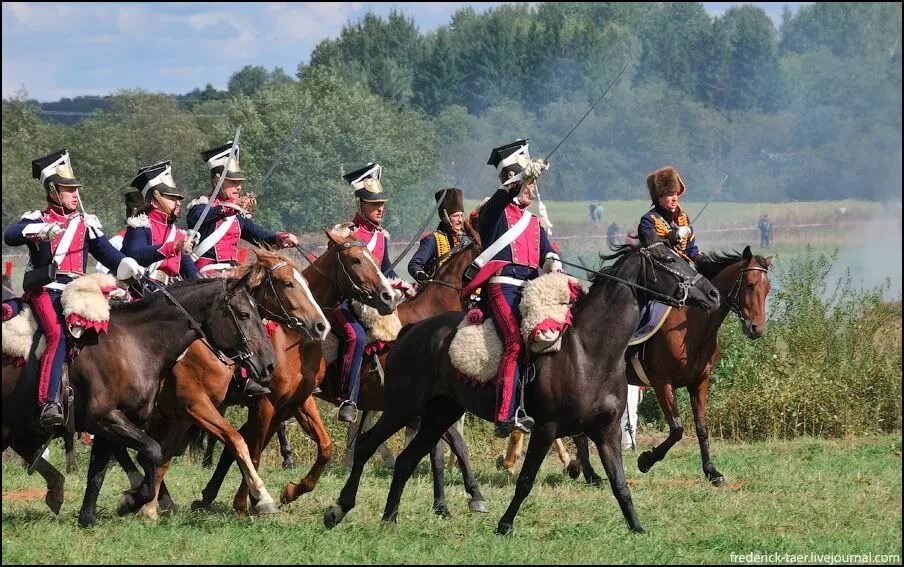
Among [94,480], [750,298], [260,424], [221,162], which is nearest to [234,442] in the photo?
[260,424]

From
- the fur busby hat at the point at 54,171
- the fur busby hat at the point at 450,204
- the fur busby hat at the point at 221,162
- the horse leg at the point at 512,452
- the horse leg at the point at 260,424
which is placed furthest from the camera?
the fur busby hat at the point at 450,204

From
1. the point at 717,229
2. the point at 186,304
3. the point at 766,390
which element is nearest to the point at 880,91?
the point at 717,229

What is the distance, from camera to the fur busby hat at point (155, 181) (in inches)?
476

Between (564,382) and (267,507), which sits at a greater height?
(564,382)

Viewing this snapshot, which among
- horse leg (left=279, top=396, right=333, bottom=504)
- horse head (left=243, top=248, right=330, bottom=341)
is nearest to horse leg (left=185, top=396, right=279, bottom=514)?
horse leg (left=279, top=396, right=333, bottom=504)

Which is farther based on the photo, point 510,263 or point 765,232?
point 765,232

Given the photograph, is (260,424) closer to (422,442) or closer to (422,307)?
(422,442)

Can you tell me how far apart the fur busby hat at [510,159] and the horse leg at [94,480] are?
378 centimetres

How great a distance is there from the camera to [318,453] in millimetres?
11414

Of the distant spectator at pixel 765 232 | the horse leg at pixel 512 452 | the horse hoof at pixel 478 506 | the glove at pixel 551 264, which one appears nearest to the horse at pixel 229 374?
the glove at pixel 551 264

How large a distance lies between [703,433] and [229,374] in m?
5.17

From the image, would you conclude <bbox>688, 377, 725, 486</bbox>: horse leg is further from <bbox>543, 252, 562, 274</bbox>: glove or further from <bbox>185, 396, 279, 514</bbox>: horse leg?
<bbox>185, 396, 279, 514</bbox>: horse leg

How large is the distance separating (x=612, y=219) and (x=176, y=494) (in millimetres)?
31059

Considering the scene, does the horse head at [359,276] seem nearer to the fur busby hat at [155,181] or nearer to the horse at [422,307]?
the horse at [422,307]
